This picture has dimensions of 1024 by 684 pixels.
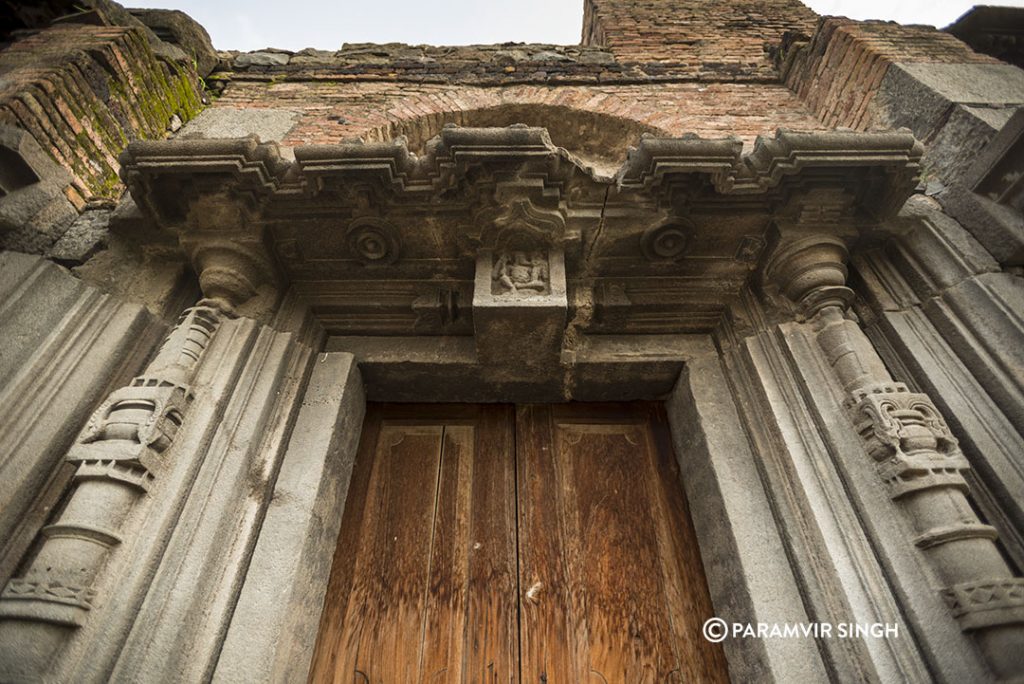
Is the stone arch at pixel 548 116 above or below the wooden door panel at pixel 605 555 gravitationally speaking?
above

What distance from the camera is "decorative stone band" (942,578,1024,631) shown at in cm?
147

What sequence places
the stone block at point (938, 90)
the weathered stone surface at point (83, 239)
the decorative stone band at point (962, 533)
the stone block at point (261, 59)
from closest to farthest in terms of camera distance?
the decorative stone band at point (962, 533) < the weathered stone surface at point (83, 239) < the stone block at point (938, 90) < the stone block at point (261, 59)

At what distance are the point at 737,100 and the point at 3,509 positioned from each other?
15.9 ft

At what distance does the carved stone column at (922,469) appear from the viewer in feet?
4.88

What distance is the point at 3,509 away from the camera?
5.65ft

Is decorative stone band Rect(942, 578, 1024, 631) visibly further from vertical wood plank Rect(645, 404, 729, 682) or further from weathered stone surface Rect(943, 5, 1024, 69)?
weathered stone surface Rect(943, 5, 1024, 69)

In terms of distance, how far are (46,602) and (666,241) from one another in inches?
101

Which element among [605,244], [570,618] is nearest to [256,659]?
[570,618]

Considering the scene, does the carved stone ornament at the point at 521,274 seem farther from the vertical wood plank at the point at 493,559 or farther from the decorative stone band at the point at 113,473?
the decorative stone band at the point at 113,473

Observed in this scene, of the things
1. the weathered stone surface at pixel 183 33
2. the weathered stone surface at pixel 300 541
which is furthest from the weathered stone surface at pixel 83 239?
the weathered stone surface at pixel 183 33

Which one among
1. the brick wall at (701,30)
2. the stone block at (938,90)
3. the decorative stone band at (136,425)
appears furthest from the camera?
the brick wall at (701,30)

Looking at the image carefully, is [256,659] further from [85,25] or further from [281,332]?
[85,25]

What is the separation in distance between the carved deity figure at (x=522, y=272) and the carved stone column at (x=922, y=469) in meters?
1.14

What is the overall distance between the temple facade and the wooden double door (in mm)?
14
